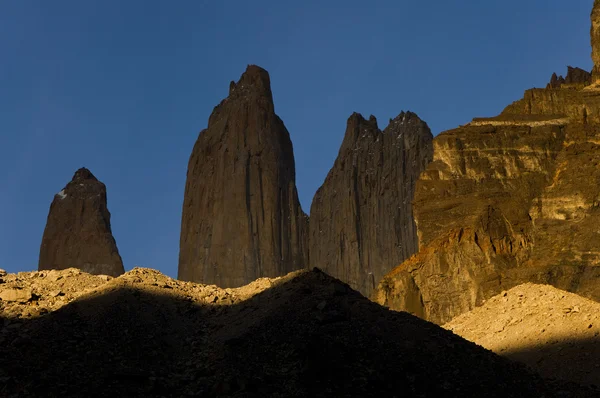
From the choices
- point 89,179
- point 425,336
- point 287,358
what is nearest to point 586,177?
point 425,336

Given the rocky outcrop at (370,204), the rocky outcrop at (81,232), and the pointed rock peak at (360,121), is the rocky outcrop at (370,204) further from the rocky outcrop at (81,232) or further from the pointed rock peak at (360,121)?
the rocky outcrop at (81,232)

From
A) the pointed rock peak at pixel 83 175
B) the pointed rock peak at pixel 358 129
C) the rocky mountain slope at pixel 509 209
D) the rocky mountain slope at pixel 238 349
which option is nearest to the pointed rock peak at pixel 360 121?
the pointed rock peak at pixel 358 129

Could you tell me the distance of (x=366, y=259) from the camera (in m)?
74.1

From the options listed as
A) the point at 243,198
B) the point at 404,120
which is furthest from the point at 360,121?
the point at 243,198

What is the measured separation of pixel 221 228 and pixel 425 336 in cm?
5927

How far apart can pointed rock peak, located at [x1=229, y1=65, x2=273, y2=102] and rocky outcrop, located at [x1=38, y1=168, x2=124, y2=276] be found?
46.4 feet

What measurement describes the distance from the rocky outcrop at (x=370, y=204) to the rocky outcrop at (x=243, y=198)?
2858 millimetres

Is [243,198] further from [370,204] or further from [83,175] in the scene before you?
[83,175]

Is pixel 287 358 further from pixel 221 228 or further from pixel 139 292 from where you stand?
pixel 221 228

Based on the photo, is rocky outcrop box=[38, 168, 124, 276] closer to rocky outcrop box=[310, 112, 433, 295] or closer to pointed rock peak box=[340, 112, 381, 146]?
rocky outcrop box=[310, 112, 433, 295]

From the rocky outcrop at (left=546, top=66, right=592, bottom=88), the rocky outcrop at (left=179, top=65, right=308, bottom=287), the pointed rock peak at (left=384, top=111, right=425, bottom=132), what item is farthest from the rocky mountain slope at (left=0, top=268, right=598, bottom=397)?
the pointed rock peak at (left=384, top=111, right=425, bottom=132)

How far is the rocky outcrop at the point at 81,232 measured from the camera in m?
72.2

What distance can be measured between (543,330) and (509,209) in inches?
691

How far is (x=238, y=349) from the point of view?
17.2 meters
